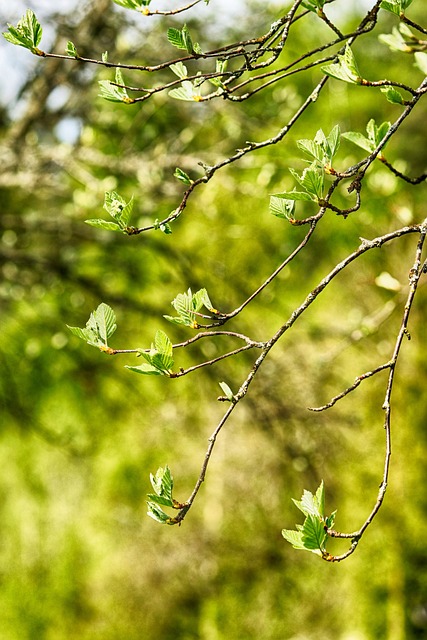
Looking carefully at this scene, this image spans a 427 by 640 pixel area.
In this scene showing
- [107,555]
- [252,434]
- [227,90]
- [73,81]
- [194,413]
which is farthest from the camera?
[107,555]

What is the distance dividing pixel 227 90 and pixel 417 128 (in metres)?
10.8

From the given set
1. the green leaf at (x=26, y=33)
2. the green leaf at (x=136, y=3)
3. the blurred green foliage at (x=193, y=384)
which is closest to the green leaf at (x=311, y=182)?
the green leaf at (x=136, y=3)

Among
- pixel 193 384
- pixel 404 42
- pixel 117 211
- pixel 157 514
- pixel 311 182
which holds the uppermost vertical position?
pixel 404 42

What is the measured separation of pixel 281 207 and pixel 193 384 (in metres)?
4.04

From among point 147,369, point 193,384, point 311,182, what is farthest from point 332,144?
point 193,384

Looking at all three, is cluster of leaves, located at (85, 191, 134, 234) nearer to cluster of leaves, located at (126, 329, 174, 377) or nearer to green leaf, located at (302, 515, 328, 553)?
cluster of leaves, located at (126, 329, 174, 377)

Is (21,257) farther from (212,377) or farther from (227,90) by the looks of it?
(227,90)

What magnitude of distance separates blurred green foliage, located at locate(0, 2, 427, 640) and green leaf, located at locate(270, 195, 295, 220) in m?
0.91

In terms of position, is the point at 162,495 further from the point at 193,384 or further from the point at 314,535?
the point at 193,384

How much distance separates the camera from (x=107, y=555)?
8.33 meters

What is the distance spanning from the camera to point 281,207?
107cm

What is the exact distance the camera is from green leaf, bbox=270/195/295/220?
3.49ft

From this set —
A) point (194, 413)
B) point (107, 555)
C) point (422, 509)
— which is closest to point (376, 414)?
point (422, 509)

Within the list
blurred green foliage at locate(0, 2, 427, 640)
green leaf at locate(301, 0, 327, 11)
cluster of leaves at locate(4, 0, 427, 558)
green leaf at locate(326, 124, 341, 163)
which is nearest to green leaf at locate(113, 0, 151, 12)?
cluster of leaves at locate(4, 0, 427, 558)
